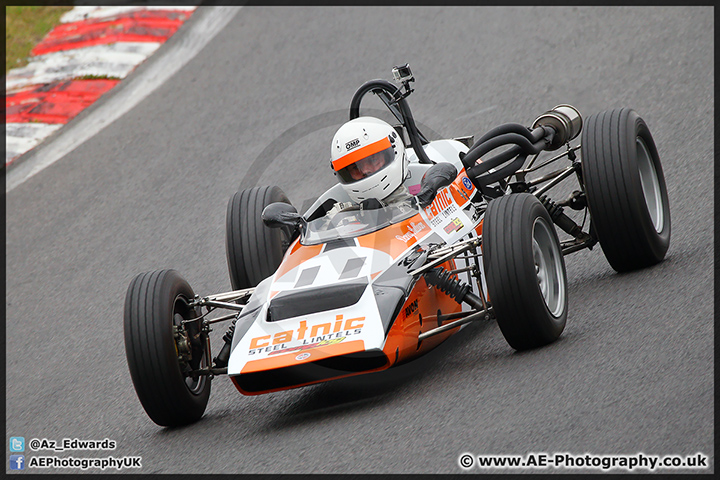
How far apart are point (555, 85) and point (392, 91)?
4397mm

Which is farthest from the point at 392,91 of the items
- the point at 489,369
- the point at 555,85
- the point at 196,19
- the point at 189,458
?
the point at 196,19

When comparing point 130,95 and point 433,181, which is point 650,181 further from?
point 130,95

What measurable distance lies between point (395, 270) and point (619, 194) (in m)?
1.72

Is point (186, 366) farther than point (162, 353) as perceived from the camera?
Yes

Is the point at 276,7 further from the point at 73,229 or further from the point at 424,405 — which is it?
the point at 424,405

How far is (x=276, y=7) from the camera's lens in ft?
46.9

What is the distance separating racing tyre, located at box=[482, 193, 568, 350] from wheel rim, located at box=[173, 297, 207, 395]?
76.8 inches

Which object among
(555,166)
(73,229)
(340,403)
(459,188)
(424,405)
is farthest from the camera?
(73,229)

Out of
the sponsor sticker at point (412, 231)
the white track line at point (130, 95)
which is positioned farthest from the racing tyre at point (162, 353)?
the white track line at point (130, 95)

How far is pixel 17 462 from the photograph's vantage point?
5922mm

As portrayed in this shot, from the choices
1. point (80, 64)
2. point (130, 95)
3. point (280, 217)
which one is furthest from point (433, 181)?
point (80, 64)

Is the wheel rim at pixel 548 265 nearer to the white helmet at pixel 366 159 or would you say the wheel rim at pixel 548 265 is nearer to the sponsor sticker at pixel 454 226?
the sponsor sticker at pixel 454 226

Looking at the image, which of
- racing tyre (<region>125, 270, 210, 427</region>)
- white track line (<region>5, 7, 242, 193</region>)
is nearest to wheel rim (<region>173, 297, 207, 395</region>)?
racing tyre (<region>125, 270, 210, 427</region>)

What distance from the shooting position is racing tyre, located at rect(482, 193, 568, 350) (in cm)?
538
